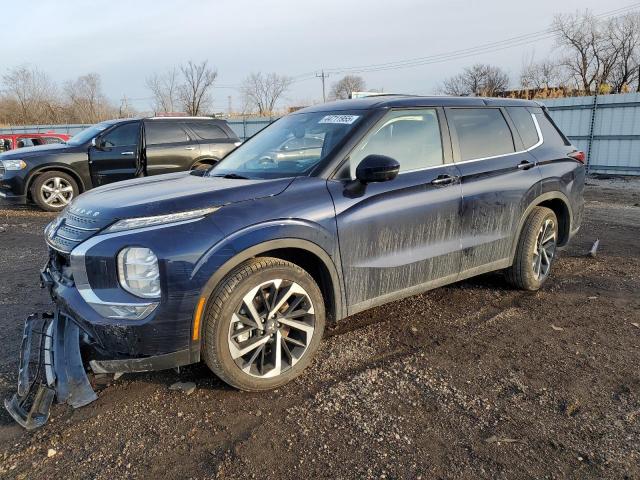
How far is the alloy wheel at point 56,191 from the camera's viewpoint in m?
9.59

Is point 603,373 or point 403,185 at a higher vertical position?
point 403,185

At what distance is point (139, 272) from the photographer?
2697 millimetres

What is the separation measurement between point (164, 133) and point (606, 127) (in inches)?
532

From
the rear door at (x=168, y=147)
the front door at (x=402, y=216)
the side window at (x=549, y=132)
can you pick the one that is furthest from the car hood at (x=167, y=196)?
the rear door at (x=168, y=147)

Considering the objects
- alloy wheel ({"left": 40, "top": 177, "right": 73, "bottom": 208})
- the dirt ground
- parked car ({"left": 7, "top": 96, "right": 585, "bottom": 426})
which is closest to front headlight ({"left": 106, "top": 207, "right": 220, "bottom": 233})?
parked car ({"left": 7, "top": 96, "right": 585, "bottom": 426})

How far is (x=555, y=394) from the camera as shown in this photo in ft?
9.95

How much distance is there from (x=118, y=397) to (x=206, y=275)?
103 centimetres

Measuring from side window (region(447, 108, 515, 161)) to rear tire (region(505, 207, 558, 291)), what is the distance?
0.72m

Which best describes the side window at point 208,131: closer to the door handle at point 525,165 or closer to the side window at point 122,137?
the side window at point 122,137

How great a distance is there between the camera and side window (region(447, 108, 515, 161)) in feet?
13.5

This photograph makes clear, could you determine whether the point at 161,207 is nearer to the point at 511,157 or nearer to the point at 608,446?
the point at 608,446

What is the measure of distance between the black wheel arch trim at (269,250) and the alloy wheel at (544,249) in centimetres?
231

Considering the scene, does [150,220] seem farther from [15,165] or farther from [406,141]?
[15,165]

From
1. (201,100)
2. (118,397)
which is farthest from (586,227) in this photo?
(201,100)
